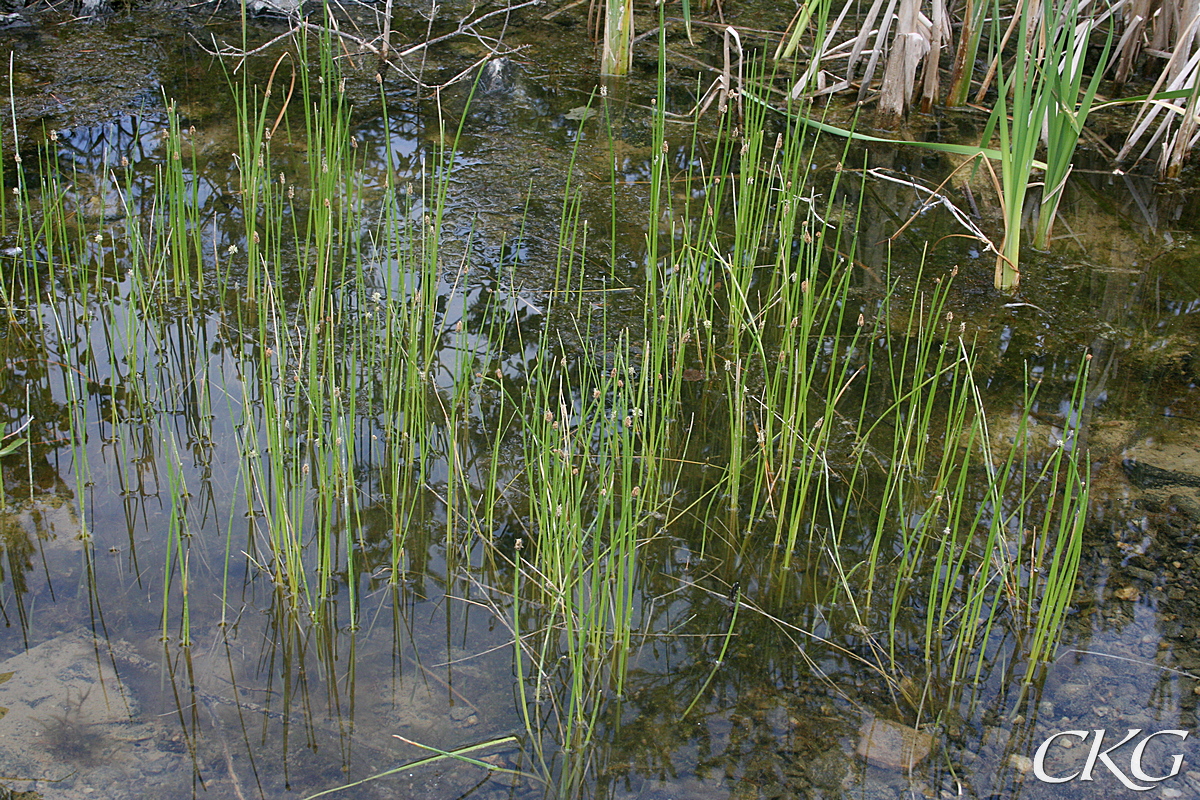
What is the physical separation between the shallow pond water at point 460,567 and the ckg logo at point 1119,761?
1cm

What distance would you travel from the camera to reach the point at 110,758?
159 centimetres

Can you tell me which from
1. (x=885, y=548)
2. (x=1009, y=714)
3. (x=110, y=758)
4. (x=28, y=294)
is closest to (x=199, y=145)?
(x=28, y=294)

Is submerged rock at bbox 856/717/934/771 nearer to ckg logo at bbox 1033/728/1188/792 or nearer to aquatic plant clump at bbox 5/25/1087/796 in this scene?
aquatic plant clump at bbox 5/25/1087/796

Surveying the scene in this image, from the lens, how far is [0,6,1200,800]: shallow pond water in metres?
1.64

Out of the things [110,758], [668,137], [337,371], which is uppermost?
[668,137]

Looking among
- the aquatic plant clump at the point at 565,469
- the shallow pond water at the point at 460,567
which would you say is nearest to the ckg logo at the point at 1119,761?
the shallow pond water at the point at 460,567

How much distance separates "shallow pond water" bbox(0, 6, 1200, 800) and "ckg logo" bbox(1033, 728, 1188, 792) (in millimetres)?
13

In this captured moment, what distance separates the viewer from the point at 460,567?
2045 mm

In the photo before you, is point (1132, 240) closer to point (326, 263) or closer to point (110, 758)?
point (326, 263)

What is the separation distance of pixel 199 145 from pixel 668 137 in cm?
187

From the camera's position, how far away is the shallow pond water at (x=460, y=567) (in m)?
1.64

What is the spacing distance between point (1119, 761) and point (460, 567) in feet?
4.22

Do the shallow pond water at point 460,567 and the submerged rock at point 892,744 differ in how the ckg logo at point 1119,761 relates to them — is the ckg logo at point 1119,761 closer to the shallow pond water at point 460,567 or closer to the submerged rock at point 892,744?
the shallow pond water at point 460,567

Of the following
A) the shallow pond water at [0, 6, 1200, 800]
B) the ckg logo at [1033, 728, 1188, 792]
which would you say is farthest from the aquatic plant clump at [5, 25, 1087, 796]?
the ckg logo at [1033, 728, 1188, 792]
